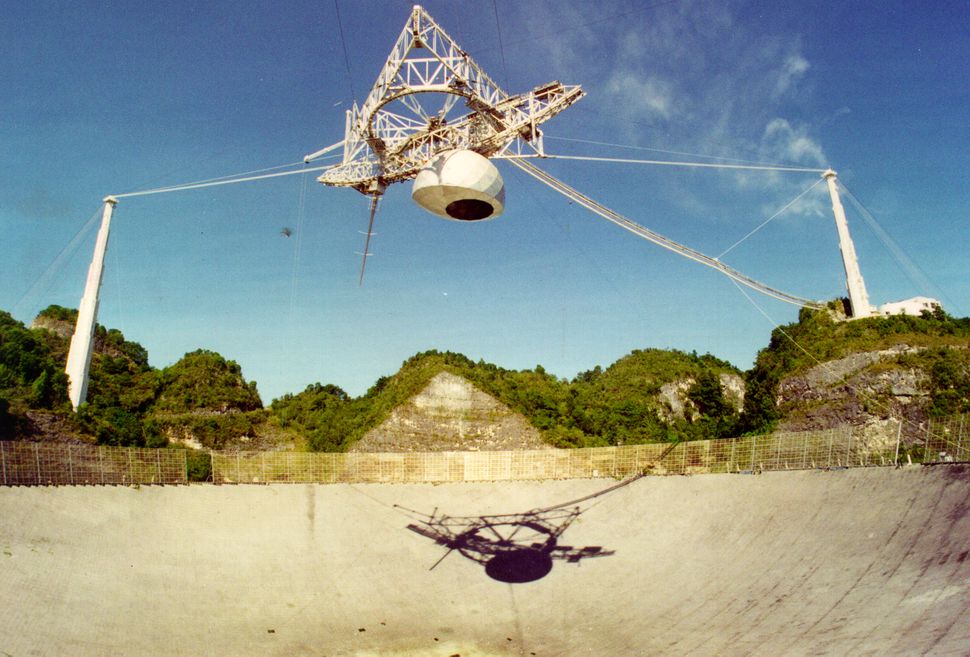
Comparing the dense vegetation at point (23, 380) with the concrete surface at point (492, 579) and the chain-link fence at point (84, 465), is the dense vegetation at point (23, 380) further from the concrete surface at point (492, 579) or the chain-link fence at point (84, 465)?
the concrete surface at point (492, 579)

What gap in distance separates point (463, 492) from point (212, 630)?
11466 mm

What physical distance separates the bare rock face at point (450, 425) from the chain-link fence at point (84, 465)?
2587 cm

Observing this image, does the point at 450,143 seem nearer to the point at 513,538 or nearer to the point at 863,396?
the point at 513,538

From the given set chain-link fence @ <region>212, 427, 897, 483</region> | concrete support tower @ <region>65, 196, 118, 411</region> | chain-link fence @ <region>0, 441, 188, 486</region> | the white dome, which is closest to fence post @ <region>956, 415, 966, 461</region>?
chain-link fence @ <region>212, 427, 897, 483</region>

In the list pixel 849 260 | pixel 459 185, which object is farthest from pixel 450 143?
pixel 849 260

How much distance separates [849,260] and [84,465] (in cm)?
3914

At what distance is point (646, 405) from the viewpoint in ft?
217

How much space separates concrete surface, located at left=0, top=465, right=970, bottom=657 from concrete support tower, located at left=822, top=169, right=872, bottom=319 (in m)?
19.4

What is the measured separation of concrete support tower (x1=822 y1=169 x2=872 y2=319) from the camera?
3084 centimetres

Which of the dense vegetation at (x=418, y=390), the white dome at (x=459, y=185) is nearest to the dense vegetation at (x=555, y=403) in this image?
the dense vegetation at (x=418, y=390)

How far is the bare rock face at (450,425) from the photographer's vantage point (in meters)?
47.5

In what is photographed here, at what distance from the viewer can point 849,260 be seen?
3400 centimetres

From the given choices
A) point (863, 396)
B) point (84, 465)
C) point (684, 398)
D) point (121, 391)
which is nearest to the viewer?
point (84, 465)

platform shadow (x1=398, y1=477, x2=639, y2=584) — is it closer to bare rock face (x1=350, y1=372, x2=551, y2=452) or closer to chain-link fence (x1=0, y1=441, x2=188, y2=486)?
chain-link fence (x1=0, y1=441, x2=188, y2=486)
